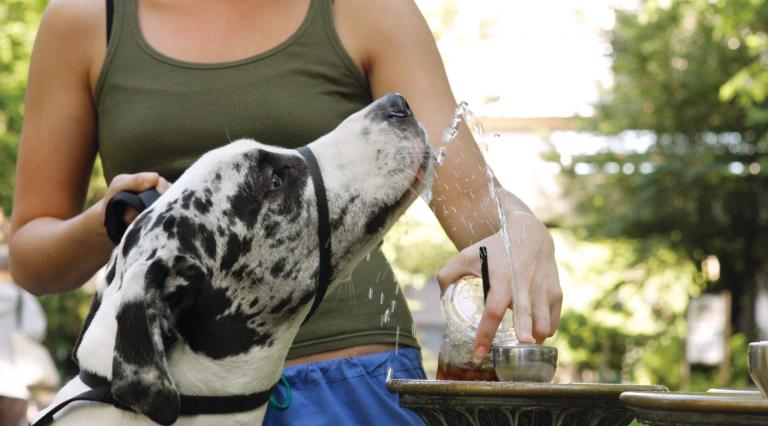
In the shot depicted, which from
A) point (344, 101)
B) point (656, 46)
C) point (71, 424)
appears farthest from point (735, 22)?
point (656, 46)

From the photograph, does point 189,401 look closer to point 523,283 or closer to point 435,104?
point 523,283

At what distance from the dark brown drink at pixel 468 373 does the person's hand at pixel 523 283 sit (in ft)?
0.18

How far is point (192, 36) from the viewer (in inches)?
126

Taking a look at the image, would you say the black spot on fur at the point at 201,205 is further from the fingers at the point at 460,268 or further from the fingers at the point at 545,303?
the fingers at the point at 545,303

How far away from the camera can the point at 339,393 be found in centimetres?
295

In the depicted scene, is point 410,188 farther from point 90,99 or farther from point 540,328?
point 90,99

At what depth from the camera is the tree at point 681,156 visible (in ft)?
70.8

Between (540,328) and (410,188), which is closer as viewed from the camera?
(540,328)

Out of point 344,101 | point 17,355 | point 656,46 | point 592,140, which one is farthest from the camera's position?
point 592,140

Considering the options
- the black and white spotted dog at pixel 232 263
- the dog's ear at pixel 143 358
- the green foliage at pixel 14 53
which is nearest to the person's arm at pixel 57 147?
the black and white spotted dog at pixel 232 263

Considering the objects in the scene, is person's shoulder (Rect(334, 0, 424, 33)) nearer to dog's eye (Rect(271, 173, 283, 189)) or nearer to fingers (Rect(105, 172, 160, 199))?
dog's eye (Rect(271, 173, 283, 189))

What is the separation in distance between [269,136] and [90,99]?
0.61 metres

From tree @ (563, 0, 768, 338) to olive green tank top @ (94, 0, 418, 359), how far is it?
18.7 metres

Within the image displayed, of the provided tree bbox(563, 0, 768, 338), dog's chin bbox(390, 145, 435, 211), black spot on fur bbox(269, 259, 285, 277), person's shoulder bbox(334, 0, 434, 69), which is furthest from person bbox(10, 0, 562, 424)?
tree bbox(563, 0, 768, 338)
